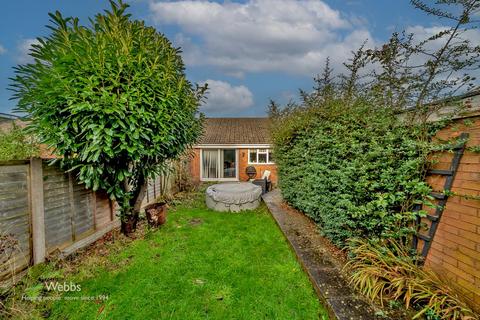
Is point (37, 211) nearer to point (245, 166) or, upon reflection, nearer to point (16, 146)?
point (16, 146)

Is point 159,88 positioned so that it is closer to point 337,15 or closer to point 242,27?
point 337,15

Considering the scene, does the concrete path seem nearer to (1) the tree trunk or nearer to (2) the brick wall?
(2) the brick wall

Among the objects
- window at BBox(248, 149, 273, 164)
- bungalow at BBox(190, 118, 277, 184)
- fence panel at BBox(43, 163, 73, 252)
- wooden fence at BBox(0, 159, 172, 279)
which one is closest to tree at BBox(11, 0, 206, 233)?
fence panel at BBox(43, 163, 73, 252)

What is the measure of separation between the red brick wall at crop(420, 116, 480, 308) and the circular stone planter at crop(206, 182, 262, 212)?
5.20 metres

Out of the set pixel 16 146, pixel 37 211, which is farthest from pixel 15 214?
pixel 16 146

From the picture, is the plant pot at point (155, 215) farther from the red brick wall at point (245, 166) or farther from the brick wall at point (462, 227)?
the red brick wall at point (245, 166)

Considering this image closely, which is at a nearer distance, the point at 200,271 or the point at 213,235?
the point at 200,271

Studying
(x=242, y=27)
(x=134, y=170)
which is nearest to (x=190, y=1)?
(x=242, y=27)

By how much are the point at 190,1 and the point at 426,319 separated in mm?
9642

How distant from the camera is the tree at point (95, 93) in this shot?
3.20 meters

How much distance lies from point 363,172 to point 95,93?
4392 millimetres

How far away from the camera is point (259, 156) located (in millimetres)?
14312

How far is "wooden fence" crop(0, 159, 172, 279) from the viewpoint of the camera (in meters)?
2.82

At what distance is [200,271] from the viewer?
11.3 feet
